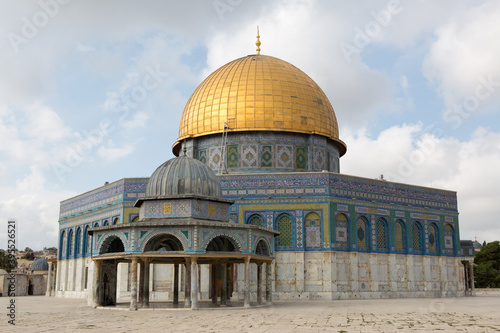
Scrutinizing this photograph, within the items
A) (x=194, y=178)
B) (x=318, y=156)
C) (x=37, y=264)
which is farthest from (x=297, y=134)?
(x=37, y=264)

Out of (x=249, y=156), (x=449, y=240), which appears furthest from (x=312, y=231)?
(x=449, y=240)

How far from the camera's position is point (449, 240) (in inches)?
1296

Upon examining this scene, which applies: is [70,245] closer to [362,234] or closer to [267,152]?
[267,152]

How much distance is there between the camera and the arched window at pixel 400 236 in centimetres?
3045

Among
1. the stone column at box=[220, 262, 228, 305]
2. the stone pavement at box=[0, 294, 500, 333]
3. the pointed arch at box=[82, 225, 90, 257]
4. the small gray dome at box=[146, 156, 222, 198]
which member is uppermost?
the small gray dome at box=[146, 156, 222, 198]

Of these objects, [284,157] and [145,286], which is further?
[284,157]

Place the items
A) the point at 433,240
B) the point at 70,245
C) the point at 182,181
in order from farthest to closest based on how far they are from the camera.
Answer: the point at 70,245, the point at 433,240, the point at 182,181

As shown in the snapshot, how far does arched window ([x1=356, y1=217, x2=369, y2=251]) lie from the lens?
1141 inches

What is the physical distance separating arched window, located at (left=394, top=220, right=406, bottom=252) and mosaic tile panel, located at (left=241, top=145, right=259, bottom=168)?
8.42 m

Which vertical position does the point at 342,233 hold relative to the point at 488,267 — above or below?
above

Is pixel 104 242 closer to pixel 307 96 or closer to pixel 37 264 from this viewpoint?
pixel 307 96

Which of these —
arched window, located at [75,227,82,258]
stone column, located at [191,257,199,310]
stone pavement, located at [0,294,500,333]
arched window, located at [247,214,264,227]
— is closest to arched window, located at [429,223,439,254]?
arched window, located at [247,214,264,227]

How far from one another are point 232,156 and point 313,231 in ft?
22.7

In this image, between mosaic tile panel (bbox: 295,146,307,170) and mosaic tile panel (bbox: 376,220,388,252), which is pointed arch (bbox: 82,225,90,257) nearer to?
mosaic tile panel (bbox: 295,146,307,170)
